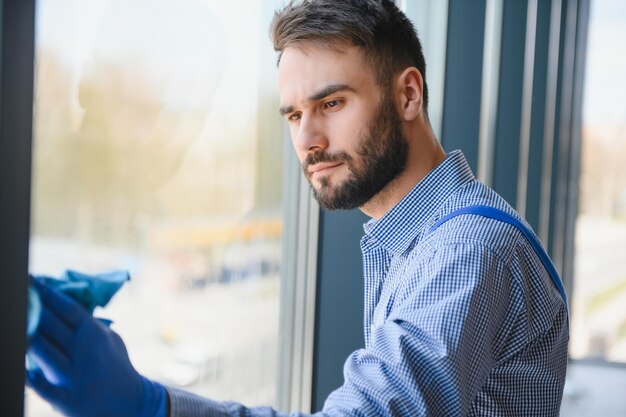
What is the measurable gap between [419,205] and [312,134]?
0.26m

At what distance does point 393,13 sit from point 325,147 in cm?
35

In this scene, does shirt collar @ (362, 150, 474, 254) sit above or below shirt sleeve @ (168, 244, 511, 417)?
above

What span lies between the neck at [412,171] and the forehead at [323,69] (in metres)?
0.16

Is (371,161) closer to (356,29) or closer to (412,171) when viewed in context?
(412,171)

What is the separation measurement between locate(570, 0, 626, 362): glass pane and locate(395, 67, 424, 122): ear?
3.97 m

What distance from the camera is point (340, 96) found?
1341 mm

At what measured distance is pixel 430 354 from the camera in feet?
2.82

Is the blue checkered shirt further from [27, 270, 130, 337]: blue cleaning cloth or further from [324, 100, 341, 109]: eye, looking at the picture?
[324, 100, 341, 109]: eye

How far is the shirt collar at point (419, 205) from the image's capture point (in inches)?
49.3

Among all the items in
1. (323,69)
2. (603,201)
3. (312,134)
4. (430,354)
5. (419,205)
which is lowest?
(603,201)

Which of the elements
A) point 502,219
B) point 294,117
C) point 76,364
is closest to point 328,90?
point 294,117

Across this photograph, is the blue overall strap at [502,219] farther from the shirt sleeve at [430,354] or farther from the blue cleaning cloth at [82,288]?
the blue cleaning cloth at [82,288]

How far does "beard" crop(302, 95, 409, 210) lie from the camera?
4.44ft

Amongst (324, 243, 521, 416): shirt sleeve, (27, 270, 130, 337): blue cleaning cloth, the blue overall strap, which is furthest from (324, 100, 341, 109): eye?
(27, 270, 130, 337): blue cleaning cloth
